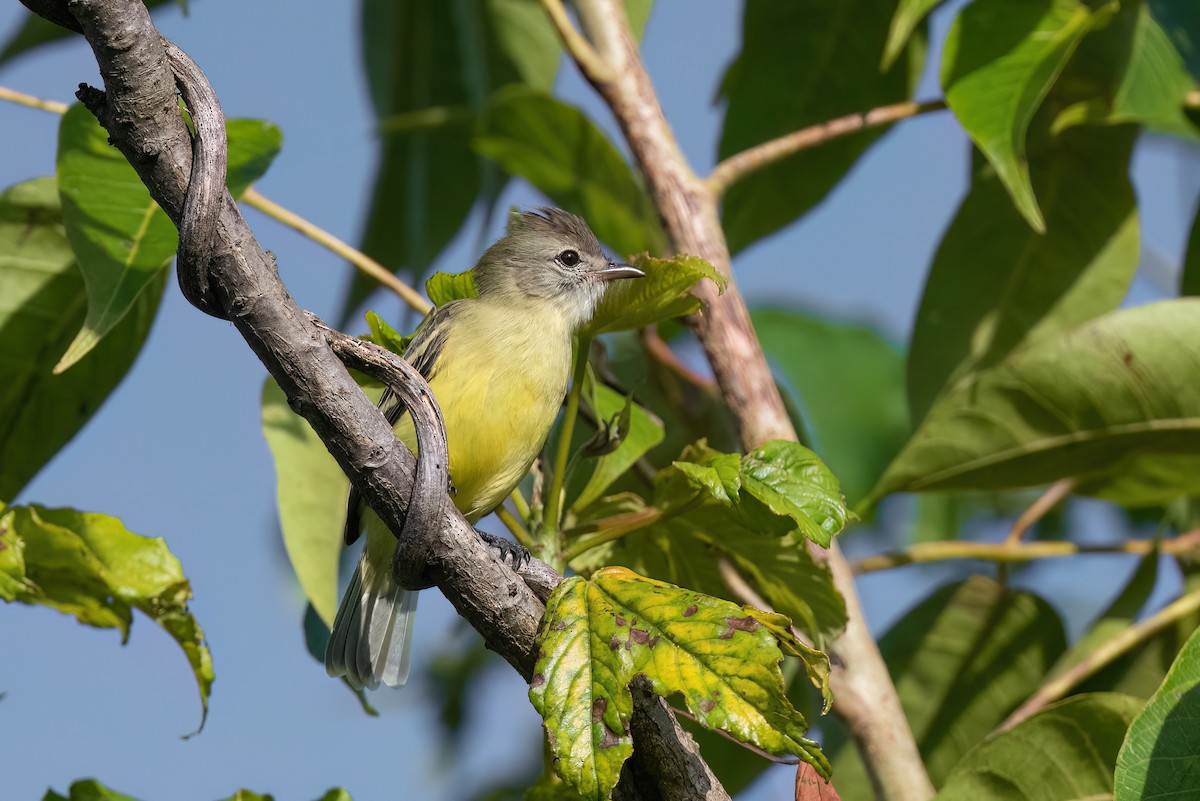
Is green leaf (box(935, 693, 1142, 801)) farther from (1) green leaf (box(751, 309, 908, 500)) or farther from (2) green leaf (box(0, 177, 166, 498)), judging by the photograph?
(2) green leaf (box(0, 177, 166, 498))

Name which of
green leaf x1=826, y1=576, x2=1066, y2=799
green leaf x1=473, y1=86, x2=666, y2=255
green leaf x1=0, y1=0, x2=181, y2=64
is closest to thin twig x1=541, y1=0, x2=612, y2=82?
green leaf x1=473, y1=86, x2=666, y2=255

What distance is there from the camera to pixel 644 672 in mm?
1746

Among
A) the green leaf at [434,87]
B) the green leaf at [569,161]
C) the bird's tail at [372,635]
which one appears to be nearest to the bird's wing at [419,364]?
the bird's tail at [372,635]

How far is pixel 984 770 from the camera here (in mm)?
2414

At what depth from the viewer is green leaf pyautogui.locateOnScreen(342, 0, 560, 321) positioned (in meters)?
4.21

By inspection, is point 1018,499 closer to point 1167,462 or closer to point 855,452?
point 855,452

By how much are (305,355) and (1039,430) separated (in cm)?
186

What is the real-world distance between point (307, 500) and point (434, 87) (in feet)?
6.89

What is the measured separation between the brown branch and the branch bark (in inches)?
34.3

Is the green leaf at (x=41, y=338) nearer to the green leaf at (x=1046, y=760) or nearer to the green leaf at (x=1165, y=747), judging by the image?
the green leaf at (x=1046, y=760)

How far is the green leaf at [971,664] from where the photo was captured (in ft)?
10.7

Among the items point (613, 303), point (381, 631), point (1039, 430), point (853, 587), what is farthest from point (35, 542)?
point (1039, 430)

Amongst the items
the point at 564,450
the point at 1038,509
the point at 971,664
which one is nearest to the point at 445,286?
the point at 564,450

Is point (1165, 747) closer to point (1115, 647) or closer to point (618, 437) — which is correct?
point (618, 437)
